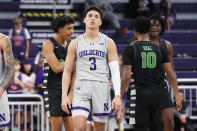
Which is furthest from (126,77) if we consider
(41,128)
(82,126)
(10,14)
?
(10,14)

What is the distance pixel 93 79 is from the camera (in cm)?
712

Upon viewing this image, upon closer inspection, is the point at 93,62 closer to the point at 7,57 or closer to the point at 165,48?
the point at 7,57

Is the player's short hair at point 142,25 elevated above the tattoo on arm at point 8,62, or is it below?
above

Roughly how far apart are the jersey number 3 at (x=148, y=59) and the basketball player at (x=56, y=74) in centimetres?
119

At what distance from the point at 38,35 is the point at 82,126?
34.7ft

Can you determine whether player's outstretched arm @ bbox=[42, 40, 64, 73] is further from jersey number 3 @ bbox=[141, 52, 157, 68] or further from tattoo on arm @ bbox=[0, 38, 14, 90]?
jersey number 3 @ bbox=[141, 52, 157, 68]

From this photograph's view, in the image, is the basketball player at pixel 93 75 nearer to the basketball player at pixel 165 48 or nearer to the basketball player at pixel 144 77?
the basketball player at pixel 144 77

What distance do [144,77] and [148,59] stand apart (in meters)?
0.25

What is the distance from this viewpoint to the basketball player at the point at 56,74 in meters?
8.06

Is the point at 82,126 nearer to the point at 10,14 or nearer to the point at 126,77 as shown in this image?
the point at 126,77

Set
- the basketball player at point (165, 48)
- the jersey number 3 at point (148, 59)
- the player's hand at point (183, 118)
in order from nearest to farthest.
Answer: the jersey number 3 at point (148, 59) < the basketball player at point (165, 48) < the player's hand at point (183, 118)

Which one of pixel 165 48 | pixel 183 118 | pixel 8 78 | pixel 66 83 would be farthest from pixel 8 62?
pixel 183 118

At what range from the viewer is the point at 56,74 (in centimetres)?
817

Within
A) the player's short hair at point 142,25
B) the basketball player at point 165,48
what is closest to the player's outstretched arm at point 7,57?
the player's short hair at point 142,25
